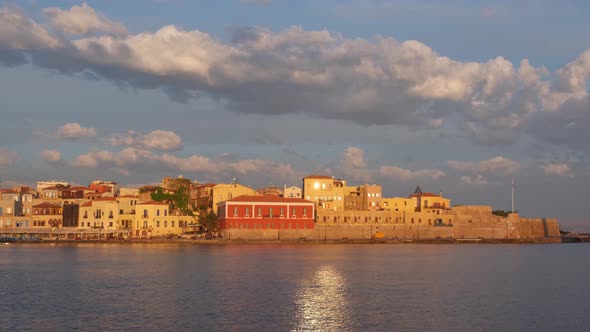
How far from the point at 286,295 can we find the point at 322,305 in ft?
11.3

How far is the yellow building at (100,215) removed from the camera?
3302 inches

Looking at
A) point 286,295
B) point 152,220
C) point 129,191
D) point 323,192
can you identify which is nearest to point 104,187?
point 129,191

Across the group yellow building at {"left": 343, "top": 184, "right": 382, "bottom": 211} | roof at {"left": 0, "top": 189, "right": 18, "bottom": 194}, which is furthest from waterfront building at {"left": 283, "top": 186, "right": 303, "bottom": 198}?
roof at {"left": 0, "top": 189, "right": 18, "bottom": 194}

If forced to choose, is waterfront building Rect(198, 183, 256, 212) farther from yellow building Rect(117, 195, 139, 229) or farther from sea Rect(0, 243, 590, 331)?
sea Rect(0, 243, 590, 331)

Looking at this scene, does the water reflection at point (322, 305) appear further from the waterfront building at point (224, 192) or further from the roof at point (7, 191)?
the roof at point (7, 191)

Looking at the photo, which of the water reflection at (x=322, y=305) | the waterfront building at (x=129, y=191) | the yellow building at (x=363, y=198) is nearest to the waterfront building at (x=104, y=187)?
the waterfront building at (x=129, y=191)

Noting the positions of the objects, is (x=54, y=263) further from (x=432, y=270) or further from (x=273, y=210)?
(x=273, y=210)

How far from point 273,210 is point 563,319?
186 feet

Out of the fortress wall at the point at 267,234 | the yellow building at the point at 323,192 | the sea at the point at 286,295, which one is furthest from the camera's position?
the yellow building at the point at 323,192

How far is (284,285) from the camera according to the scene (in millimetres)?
38312

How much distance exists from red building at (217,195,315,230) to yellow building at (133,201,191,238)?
21.4 feet

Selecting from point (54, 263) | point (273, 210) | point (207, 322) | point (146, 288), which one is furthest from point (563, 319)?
point (273, 210)

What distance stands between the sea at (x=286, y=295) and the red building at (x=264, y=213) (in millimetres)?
24852

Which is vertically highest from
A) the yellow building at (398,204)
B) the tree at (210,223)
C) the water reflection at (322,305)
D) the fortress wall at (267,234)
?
the yellow building at (398,204)
